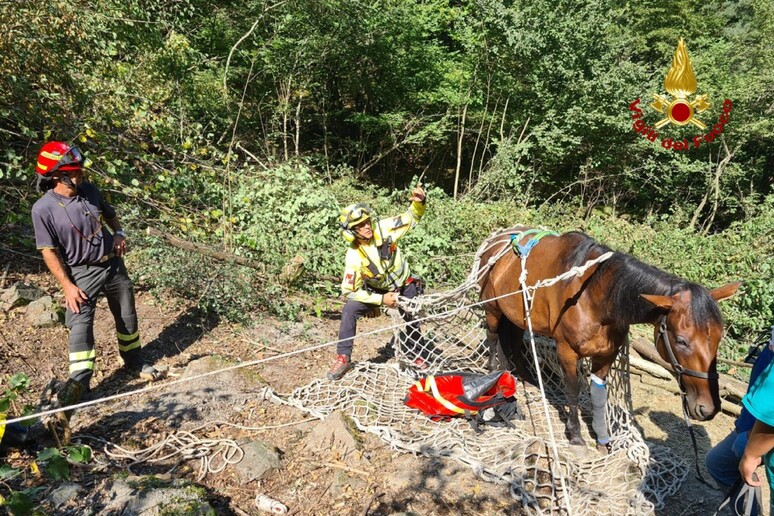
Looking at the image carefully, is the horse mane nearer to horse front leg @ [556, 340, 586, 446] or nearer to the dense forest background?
horse front leg @ [556, 340, 586, 446]

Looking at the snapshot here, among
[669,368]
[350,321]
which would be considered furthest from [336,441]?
[669,368]

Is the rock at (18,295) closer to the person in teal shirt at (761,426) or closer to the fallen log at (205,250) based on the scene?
the fallen log at (205,250)

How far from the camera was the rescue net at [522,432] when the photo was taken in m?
2.81

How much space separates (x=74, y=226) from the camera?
130 inches

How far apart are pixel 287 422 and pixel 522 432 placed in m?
1.79

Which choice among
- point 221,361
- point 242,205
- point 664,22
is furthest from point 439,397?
point 664,22

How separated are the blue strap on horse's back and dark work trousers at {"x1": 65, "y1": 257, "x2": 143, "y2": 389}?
10.4ft

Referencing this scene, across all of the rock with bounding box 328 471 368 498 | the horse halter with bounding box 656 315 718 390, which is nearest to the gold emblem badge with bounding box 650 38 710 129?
the horse halter with bounding box 656 315 718 390

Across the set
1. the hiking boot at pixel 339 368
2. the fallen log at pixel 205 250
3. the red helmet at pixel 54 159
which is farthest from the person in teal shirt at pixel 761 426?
the fallen log at pixel 205 250

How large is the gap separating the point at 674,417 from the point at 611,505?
6.97 feet

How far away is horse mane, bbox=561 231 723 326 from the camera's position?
239 centimetres

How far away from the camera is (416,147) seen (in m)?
12.9

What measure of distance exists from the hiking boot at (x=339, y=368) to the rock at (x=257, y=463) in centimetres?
105

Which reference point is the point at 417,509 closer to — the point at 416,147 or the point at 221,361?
the point at 221,361
